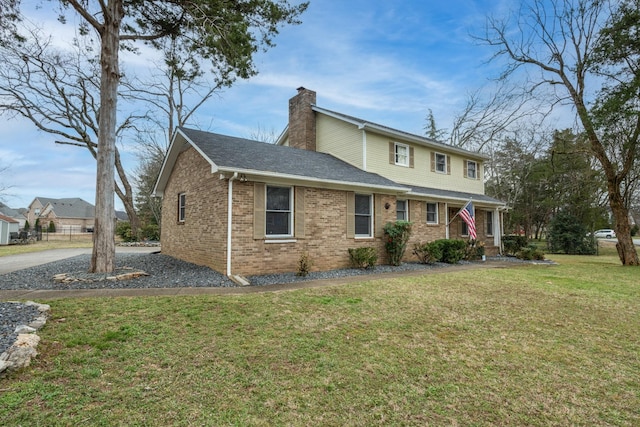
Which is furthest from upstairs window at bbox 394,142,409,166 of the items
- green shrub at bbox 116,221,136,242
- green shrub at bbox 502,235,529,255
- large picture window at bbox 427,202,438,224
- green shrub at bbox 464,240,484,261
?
green shrub at bbox 116,221,136,242

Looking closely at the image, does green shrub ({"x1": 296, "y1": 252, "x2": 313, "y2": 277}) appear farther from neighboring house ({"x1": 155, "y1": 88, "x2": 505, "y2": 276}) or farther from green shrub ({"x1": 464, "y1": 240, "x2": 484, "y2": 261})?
green shrub ({"x1": 464, "y1": 240, "x2": 484, "y2": 261})

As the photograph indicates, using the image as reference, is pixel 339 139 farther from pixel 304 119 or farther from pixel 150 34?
pixel 150 34

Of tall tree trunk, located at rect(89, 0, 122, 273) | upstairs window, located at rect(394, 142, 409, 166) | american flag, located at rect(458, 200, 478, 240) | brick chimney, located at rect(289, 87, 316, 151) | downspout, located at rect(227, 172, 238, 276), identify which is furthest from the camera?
brick chimney, located at rect(289, 87, 316, 151)

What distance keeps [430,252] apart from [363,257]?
3488 millimetres

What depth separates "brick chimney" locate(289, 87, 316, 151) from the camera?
15477 mm

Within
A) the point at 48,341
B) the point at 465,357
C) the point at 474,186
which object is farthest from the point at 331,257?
the point at 474,186

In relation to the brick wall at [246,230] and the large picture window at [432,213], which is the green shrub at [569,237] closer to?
the large picture window at [432,213]

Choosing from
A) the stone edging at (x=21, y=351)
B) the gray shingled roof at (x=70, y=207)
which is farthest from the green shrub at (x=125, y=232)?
the gray shingled roof at (x=70, y=207)

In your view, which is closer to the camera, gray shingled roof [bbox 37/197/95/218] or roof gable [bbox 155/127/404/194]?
roof gable [bbox 155/127/404/194]

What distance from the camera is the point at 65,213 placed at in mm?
50062

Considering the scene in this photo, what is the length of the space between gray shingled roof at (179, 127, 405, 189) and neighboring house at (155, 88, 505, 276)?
6cm

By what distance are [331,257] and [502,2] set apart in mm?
14722

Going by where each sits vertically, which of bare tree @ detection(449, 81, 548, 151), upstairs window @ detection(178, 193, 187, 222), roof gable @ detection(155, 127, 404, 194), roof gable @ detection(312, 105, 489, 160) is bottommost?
upstairs window @ detection(178, 193, 187, 222)

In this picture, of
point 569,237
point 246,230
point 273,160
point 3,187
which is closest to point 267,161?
point 273,160
